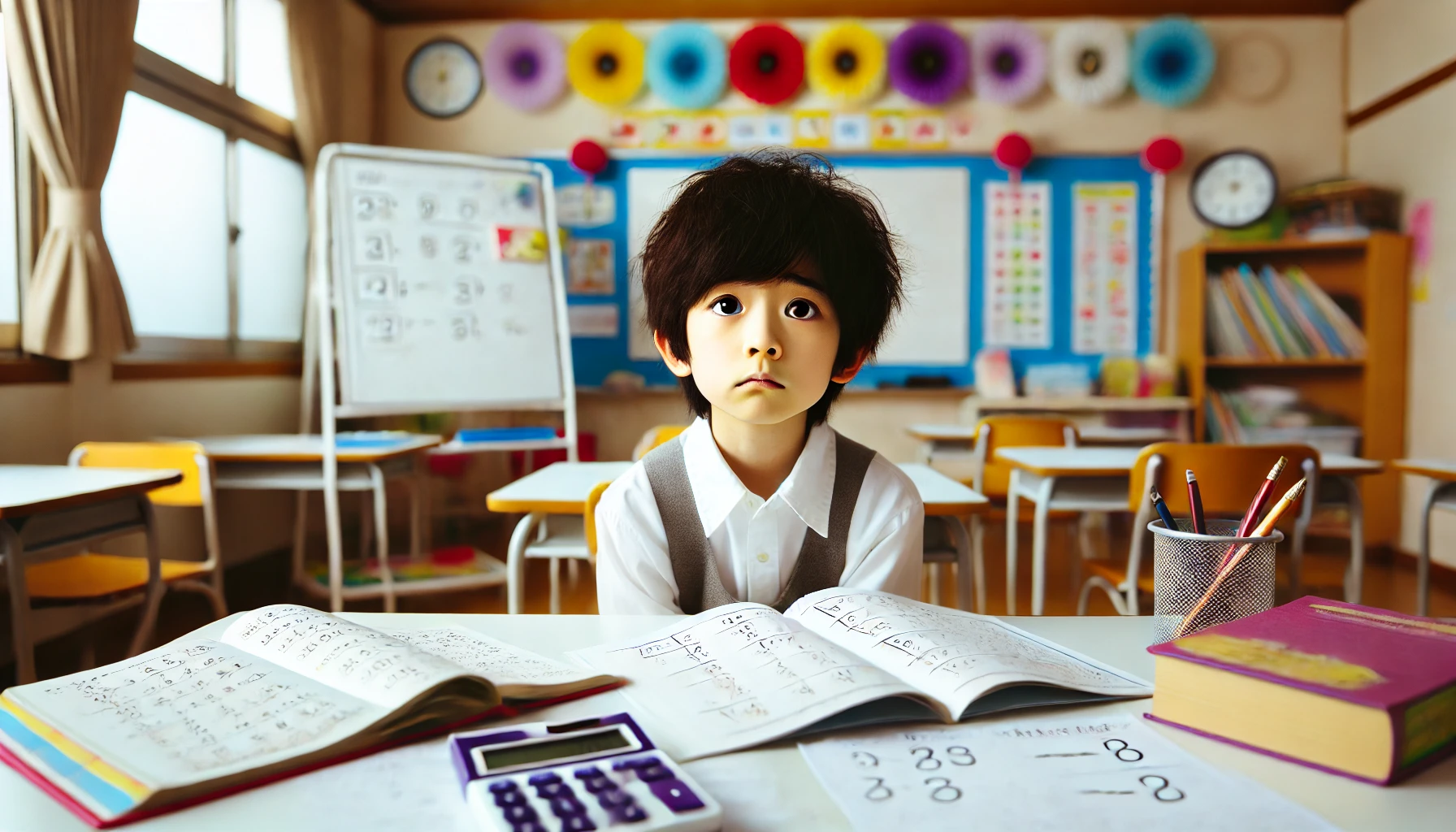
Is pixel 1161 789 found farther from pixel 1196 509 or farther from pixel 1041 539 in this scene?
pixel 1041 539

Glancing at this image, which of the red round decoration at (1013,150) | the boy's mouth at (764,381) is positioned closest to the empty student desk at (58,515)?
the boy's mouth at (764,381)

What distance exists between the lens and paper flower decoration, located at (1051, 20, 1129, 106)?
14.1ft

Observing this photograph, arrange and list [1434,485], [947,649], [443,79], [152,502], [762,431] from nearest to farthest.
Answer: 1. [947,649]
2. [762,431]
3. [152,502]
4. [1434,485]
5. [443,79]

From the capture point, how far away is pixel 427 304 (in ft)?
10.7

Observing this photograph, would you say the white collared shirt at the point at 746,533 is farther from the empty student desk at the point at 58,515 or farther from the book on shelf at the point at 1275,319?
the book on shelf at the point at 1275,319

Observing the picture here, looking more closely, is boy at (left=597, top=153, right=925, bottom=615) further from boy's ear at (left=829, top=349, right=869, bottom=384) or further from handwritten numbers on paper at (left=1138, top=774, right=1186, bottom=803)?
handwritten numbers on paper at (left=1138, top=774, right=1186, bottom=803)

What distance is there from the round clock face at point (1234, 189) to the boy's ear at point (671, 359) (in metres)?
4.16

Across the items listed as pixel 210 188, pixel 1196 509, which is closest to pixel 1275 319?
pixel 1196 509

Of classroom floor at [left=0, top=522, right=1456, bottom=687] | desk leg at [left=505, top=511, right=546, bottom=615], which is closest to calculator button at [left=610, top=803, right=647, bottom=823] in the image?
desk leg at [left=505, top=511, right=546, bottom=615]

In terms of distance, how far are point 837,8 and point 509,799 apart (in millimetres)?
4524

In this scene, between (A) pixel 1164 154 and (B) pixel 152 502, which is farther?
(A) pixel 1164 154

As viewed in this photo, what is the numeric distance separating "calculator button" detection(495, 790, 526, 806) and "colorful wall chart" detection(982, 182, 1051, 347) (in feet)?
14.1

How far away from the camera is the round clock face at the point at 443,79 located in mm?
4484

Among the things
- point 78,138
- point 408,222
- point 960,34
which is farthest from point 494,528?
point 960,34
